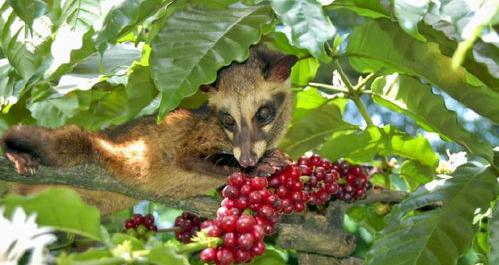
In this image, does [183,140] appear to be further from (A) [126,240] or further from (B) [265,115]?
(A) [126,240]

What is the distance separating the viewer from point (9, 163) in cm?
251

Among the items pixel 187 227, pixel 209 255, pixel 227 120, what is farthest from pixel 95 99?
pixel 209 255

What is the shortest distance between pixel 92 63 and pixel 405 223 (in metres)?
1.09

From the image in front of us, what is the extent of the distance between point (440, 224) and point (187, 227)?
35.1 inches

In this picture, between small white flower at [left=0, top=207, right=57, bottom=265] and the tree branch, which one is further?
the tree branch

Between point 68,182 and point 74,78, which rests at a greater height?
point 74,78

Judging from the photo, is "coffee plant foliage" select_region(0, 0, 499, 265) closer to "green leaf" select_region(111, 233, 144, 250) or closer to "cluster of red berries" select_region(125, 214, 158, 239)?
"green leaf" select_region(111, 233, 144, 250)

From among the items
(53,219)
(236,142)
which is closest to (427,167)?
(236,142)

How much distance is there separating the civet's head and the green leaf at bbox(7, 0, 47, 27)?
110 cm

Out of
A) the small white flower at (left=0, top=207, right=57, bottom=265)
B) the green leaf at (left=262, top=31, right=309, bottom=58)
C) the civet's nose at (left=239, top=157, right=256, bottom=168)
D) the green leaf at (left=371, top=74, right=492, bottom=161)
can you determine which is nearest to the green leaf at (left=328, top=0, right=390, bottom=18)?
the green leaf at (left=371, top=74, right=492, bottom=161)

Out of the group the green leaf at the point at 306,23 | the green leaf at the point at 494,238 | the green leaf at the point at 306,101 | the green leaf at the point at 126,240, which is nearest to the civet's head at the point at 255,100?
the green leaf at the point at 306,101

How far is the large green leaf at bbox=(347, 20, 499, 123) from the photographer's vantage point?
222cm

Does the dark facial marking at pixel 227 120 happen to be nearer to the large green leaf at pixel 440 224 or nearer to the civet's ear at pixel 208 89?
the civet's ear at pixel 208 89

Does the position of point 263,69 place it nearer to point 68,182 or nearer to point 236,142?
point 236,142
